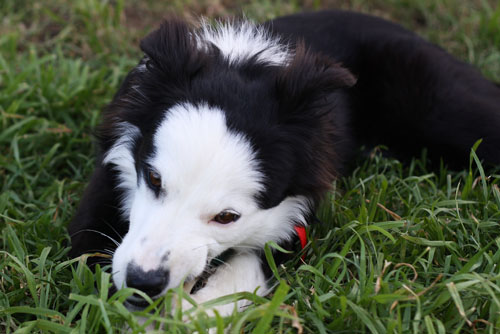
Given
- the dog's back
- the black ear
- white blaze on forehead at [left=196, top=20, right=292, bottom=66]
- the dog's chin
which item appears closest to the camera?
the dog's chin

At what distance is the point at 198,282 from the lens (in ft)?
10.2

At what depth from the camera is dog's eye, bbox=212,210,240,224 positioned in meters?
2.74

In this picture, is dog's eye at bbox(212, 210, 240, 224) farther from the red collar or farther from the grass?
the red collar

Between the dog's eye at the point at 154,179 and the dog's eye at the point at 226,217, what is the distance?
0.30 metres

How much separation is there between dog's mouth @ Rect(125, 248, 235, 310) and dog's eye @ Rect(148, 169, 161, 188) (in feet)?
1.53

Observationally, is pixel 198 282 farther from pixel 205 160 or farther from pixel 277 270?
pixel 205 160

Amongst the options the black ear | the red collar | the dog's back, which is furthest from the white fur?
the dog's back

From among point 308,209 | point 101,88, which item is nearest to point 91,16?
point 101,88

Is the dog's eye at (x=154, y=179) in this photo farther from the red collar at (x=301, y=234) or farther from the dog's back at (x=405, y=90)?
the dog's back at (x=405, y=90)

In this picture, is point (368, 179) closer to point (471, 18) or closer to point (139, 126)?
point (139, 126)

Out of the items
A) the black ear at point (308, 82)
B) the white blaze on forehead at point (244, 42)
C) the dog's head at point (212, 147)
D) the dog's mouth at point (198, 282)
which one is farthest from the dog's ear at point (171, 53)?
the dog's mouth at point (198, 282)

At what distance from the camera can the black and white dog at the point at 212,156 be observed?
2.62 meters

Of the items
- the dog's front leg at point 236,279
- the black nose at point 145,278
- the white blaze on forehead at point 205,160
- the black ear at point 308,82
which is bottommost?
the dog's front leg at point 236,279

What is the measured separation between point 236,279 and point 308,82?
1.08 metres
